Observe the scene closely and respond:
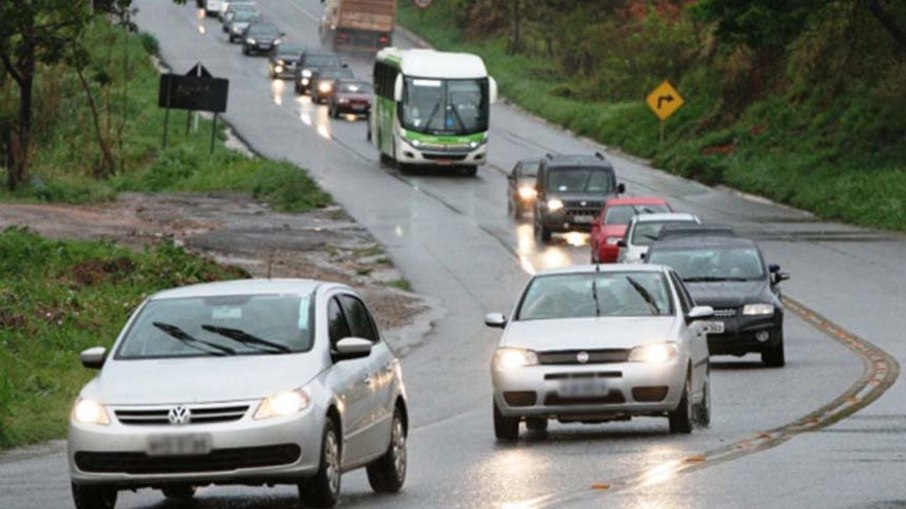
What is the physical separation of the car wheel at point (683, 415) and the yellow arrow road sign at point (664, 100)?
173 feet

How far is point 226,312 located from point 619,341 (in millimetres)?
4990

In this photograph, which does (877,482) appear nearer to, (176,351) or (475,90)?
(176,351)

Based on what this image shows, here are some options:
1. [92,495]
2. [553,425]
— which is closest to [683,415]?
[553,425]

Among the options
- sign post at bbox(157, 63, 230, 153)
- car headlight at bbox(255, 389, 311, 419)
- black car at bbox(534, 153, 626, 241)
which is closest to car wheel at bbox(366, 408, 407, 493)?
car headlight at bbox(255, 389, 311, 419)

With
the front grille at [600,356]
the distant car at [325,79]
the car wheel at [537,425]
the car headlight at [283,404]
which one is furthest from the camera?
the distant car at [325,79]

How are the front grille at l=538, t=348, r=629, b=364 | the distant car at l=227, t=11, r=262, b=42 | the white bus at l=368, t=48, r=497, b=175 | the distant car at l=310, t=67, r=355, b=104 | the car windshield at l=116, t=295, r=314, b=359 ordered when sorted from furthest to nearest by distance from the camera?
the distant car at l=227, t=11, r=262, b=42 < the distant car at l=310, t=67, r=355, b=104 < the white bus at l=368, t=48, r=497, b=175 < the front grille at l=538, t=348, r=629, b=364 < the car windshield at l=116, t=295, r=314, b=359

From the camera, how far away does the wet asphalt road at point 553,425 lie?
1583cm

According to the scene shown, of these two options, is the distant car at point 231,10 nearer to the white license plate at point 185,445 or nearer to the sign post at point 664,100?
the sign post at point 664,100

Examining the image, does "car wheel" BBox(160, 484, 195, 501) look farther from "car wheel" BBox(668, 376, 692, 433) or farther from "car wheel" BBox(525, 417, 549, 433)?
"car wheel" BBox(525, 417, 549, 433)

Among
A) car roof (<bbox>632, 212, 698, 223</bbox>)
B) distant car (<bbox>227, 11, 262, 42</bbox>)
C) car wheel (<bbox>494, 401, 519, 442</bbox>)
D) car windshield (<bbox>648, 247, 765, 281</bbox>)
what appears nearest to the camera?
car wheel (<bbox>494, 401, 519, 442</bbox>)

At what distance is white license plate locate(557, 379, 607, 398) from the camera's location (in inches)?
770

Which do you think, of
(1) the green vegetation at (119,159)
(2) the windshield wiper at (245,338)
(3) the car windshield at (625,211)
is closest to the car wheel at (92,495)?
(2) the windshield wiper at (245,338)

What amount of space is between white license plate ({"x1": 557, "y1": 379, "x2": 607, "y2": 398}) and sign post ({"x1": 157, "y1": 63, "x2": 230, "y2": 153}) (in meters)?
45.3

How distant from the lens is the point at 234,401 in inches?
565
